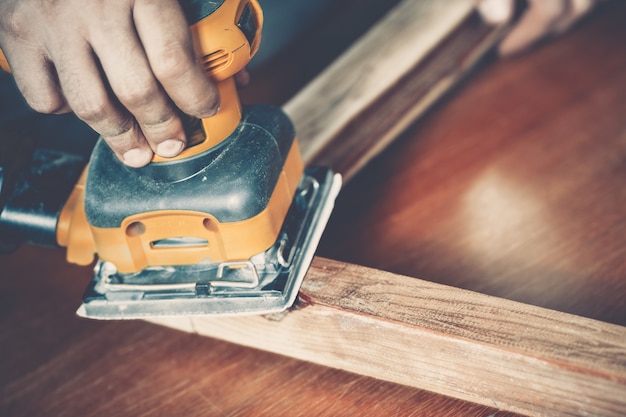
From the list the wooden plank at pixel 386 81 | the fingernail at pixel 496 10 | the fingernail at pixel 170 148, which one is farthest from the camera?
the fingernail at pixel 496 10

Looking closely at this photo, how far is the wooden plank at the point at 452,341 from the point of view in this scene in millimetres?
699

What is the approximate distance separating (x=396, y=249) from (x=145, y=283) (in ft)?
1.38

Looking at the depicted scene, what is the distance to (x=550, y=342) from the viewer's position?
711mm

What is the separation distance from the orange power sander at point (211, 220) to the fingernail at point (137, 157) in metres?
0.02

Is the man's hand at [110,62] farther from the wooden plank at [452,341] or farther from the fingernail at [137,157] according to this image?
the wooden plank at [452,341]

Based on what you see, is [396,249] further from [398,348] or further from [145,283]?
[145,283]

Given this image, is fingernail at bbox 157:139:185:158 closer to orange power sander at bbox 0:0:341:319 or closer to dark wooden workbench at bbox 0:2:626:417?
orange power sander at bbox 0:0:341:319

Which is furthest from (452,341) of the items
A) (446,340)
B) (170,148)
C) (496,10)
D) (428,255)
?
(496,10)

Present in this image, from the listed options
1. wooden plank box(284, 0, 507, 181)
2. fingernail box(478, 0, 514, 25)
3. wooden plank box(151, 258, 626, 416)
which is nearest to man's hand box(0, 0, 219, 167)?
wooden plank box(151, 258, 626, 416)

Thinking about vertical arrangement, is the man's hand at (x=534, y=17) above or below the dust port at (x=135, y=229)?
above

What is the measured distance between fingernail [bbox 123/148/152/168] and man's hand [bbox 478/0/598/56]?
3.00ft

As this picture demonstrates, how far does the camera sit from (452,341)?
74 centimetres

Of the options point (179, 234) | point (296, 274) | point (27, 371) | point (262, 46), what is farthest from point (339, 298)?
point (262, 46)

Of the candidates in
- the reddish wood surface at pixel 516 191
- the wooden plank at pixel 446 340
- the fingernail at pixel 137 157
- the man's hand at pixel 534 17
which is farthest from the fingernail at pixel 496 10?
the fingernail at pixel 137 157
